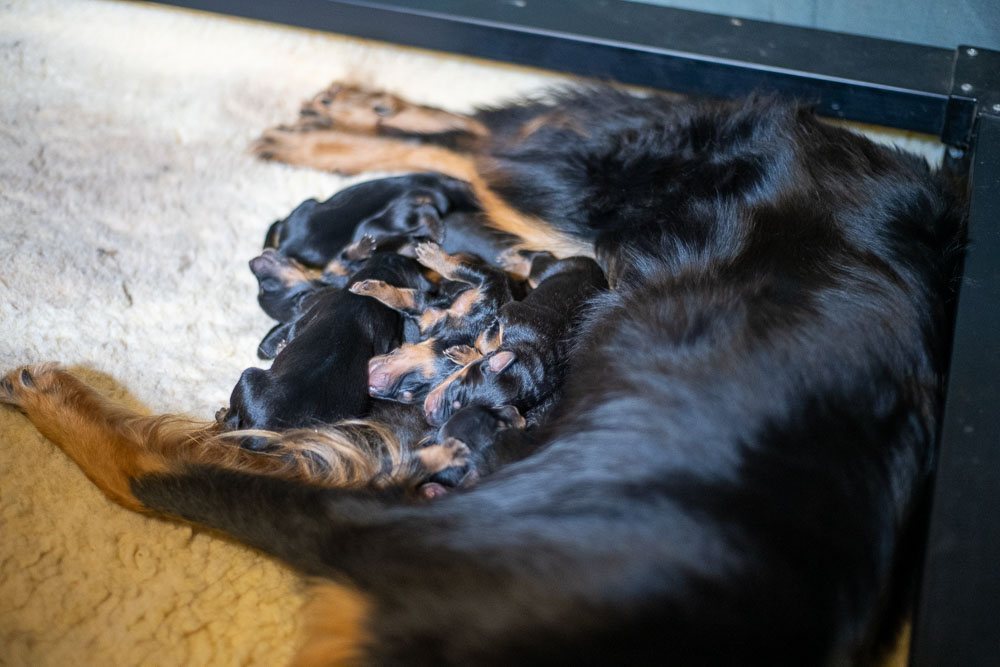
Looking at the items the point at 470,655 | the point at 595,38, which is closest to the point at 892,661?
the point at 470,655

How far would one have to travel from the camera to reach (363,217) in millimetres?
2213

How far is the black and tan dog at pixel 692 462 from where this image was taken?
1.23m

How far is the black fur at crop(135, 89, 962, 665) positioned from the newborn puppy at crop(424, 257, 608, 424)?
11 cm

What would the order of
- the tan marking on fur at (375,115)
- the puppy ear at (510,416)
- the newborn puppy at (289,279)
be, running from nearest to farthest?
the puppy ear at (510,416)
the newborn puppy at (289,279)
the tan marking on fur at (375,115)

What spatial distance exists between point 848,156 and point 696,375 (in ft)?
2.30

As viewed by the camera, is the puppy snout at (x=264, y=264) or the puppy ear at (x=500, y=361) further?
the puppy snout at (x=264, y=264)

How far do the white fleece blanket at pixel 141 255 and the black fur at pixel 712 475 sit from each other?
19cm

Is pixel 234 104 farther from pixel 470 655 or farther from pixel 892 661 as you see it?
pixel 892 661

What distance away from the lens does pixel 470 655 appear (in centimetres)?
119

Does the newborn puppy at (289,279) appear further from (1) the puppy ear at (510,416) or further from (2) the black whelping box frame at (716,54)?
(2) the black whelping box frame at (716,54)

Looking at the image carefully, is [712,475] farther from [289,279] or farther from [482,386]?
[289,279]

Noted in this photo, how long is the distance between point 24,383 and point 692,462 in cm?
128

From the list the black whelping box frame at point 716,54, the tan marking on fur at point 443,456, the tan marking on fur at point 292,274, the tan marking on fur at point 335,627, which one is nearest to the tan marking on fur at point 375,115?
the black whelping box frame at point 716,54

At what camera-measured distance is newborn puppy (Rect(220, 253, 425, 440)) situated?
69.7 inches
